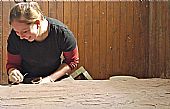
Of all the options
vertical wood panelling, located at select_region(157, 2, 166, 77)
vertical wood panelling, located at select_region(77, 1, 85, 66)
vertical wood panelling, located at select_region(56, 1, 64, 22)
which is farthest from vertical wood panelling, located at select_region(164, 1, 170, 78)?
vertical wood panelling, located at select_region(56, 1, 64, 22)

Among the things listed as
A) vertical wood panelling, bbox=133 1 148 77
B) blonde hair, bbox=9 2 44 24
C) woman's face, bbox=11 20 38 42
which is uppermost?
blonde hair, bbox=9 2 44 24

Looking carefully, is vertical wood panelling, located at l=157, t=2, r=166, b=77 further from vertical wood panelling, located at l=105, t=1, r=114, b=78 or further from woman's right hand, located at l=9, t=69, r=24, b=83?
woman's right hand, located at l=9, t=69, r=24, b=83

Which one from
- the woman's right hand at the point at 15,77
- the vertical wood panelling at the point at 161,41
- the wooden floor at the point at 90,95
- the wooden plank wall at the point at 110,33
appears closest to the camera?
the wooden floor at the point at 90,95

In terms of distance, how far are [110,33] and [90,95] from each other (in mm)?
2084

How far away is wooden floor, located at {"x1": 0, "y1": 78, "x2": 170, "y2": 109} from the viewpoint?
32.0 inches

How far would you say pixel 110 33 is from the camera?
2.96 meters

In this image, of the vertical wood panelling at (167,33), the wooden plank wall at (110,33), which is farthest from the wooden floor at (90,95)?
the wooden plank wall at (110,33)

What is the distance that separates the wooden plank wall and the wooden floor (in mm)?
1792

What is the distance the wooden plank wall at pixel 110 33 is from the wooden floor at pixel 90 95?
5.88 feet

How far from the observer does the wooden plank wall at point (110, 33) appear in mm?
2844

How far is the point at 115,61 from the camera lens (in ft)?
9.89

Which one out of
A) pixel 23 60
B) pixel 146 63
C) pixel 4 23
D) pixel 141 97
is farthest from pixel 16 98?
pixel 146 63

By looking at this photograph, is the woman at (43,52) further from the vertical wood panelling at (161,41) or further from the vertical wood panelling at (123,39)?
the vertical wood panelling at (123,39)

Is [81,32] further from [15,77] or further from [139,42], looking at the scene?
[15,77]
